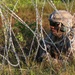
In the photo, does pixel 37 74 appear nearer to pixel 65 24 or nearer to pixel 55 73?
pixel 55 73

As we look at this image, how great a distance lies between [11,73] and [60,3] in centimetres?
528

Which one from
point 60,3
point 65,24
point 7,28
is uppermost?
point 7,28

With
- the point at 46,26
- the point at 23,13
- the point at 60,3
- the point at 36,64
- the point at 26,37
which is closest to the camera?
the point at 36,64

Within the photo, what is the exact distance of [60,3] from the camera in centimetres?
956

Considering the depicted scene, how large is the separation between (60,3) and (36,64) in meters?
4.96

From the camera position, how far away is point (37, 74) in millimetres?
4449

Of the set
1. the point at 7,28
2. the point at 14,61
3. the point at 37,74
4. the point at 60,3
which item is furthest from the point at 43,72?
the point at 60,3

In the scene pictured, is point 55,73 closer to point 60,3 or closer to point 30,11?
point 30,11

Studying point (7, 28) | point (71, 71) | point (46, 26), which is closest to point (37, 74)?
point (71, 71)

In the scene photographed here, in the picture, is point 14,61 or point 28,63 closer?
point 28,63

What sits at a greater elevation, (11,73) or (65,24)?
(65,24)

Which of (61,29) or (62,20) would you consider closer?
(62,20)

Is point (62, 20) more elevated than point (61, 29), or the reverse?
point (62, 20)

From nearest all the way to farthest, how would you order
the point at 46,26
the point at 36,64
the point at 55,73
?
the point at 55,73
the point at 36,64
the point at 46,26
